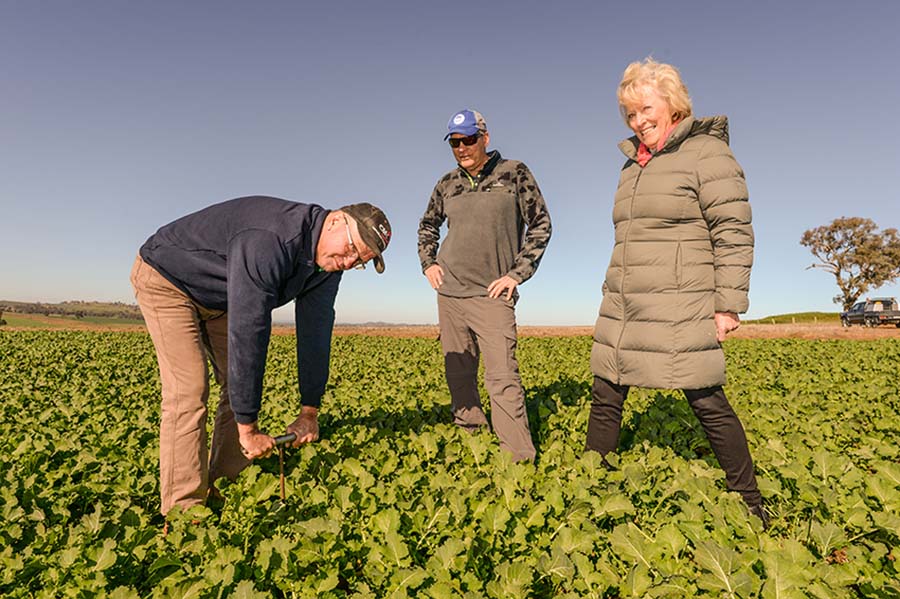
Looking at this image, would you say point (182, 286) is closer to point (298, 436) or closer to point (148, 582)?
point (298, 436)

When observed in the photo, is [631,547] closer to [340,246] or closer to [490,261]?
[340,246]

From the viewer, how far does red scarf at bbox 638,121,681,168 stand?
9.93 feet

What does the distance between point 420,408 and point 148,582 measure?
3.73 metres

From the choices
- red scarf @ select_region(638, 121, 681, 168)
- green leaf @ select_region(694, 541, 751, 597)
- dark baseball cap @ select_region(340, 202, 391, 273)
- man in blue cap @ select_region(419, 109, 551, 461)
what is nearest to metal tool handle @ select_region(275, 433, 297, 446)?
dark baseball cap @ select_region(340, 202, 391, 273)

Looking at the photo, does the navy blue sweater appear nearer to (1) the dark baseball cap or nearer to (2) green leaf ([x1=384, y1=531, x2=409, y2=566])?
(1) the dark baseball cap

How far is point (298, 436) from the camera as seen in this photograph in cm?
330

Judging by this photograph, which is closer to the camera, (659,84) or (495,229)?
(659,84)

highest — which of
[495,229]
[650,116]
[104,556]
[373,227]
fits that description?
[650,116]

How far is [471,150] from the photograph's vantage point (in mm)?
3953

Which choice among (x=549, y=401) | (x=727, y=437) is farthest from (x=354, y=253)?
(x=549, y=401)

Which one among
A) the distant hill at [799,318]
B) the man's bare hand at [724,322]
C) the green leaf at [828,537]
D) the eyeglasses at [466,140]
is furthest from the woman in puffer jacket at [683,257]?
the distant hill at [799,318]

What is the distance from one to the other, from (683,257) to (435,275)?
197 cm

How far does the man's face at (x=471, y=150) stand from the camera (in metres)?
3.93

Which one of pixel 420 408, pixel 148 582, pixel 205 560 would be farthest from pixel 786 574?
pixel 420 408
